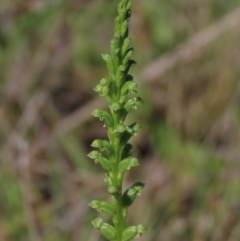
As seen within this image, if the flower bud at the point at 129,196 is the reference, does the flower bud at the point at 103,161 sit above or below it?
above

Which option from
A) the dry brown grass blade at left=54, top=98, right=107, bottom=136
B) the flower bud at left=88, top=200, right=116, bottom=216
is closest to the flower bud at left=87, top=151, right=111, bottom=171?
the flower bud at left=88, top=200, right=116, bottom=216

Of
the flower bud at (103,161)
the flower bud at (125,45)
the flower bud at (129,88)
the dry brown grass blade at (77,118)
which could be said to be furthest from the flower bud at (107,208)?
the dry brown grass blade at (77,118)

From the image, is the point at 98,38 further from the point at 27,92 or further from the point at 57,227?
the point at 57,227

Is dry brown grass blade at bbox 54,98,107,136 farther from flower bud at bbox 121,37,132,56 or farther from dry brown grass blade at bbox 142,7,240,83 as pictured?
flower bud at bbox 121,37,132,56

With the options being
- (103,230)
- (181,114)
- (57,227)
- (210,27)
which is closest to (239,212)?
(57,227)

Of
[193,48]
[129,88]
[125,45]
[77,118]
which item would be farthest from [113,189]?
[193,48]

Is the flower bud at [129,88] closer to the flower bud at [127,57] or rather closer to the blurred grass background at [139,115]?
the flower bud at [127,57]
